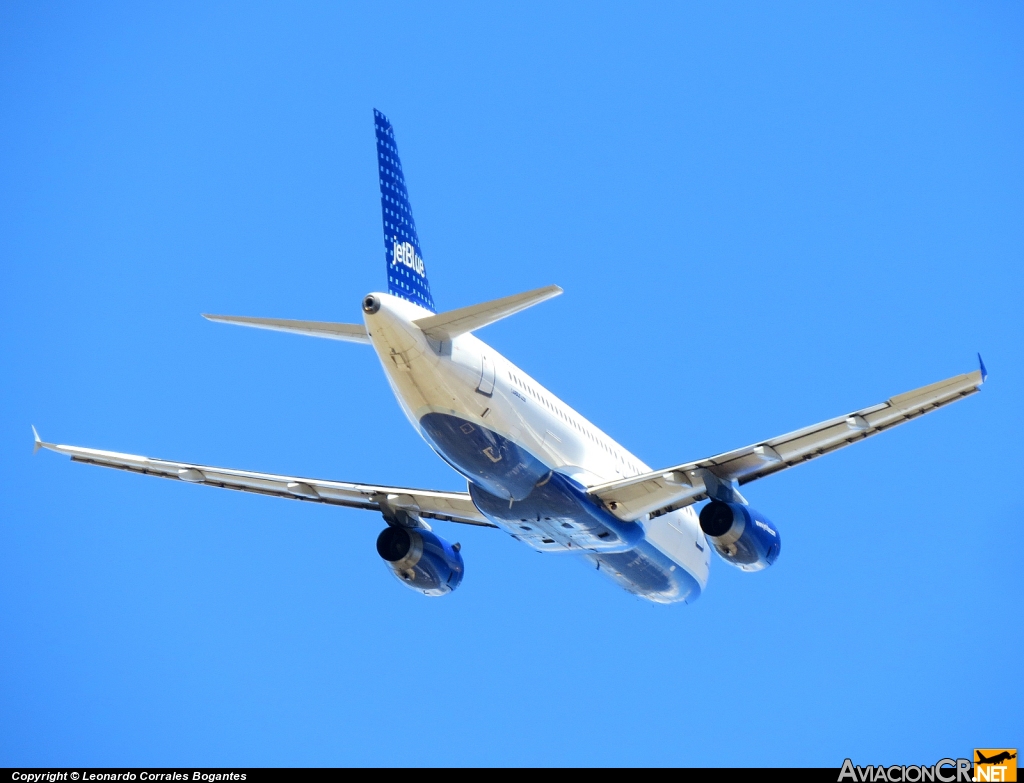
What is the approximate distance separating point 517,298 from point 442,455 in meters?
5.05

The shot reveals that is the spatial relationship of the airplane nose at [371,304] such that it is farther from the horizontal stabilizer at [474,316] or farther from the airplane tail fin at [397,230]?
the airplane tail fin at [397,230]

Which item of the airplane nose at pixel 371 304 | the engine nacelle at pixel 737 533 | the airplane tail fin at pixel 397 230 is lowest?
the engine nacelle at pixel 737 533

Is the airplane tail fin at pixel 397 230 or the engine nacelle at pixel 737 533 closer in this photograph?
the airplane tail fin at pixel 397 230

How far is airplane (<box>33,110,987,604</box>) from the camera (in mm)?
25906

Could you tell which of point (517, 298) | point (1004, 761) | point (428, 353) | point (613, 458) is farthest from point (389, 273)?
point (1004, 761)

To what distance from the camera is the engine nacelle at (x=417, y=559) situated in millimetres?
32781

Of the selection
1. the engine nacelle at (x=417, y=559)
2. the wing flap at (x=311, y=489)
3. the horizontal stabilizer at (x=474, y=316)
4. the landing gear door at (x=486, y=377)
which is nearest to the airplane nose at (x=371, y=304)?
the horizontal stabilizer at (x=474, y=316)

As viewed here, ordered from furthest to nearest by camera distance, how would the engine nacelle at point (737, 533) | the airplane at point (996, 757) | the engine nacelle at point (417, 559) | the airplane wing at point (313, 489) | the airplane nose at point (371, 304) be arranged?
the engine nacelle at point (417, 559)
the airplane wing at point (313, 489)
the engine nacelle at point (737, 533)
the airplane at point (996, 757)
the airplane nose at point (371, 304)

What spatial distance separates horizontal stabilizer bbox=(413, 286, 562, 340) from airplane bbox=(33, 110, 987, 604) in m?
0.03

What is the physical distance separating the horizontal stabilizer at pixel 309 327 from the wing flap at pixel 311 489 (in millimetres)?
7129

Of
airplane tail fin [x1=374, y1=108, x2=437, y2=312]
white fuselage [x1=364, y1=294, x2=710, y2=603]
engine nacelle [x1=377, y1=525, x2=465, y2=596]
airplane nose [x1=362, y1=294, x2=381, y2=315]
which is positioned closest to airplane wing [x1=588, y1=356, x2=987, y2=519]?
white fuselage [x1=364, y1=294, x2=710, y2=603]

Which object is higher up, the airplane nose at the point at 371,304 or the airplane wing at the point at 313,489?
the airplane wing at the point at 313,489

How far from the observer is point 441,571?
33.1m

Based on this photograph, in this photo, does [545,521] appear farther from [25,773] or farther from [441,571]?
[25,773]
